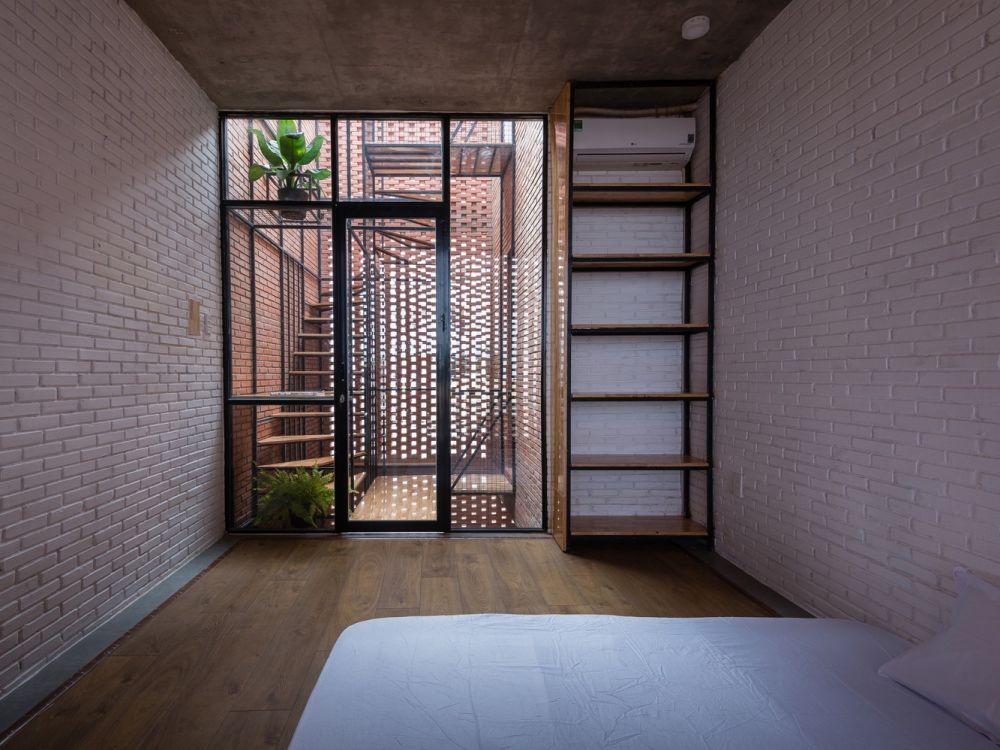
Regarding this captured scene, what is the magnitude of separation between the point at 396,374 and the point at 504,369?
0.81m

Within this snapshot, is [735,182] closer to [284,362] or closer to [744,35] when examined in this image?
[744,35]

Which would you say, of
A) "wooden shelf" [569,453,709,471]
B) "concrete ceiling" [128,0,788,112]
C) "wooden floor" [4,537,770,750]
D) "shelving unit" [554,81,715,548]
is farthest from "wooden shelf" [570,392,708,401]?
"concrete ceiling" [128,0,788,112]

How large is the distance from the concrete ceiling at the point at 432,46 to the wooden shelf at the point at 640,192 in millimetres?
699

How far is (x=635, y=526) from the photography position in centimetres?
364

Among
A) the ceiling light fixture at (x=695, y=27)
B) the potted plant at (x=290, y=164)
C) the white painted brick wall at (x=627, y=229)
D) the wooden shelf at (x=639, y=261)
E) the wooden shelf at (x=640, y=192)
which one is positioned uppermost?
the ceiling light fixture at (x=695, y=27)

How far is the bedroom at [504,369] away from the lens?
5.93ft

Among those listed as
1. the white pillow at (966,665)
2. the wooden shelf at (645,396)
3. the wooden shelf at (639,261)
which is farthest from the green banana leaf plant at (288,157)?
the white pillow at (966,665)

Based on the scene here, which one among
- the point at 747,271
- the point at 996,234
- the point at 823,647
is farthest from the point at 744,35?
the point at 823,647

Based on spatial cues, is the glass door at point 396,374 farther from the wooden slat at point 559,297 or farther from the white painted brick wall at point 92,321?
the white painted brick wall at point 92,321

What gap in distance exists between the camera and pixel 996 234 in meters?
1.75

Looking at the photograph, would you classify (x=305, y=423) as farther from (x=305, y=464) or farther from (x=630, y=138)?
(x=630, y=138)

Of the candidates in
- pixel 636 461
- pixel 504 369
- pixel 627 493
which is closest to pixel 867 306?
pixel 636 461

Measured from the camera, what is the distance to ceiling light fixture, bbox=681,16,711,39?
288 cm

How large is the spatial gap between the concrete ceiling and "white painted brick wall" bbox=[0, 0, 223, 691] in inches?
13.4
